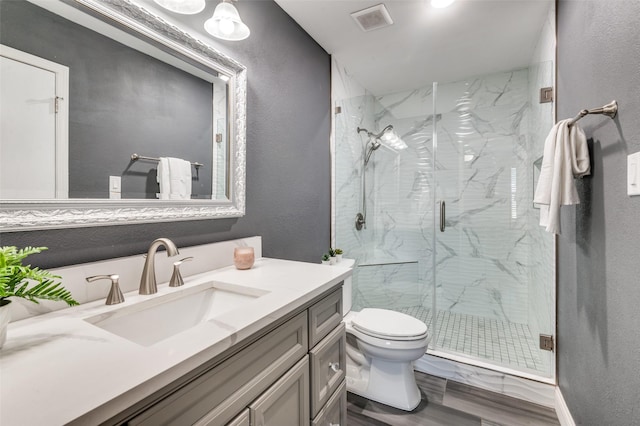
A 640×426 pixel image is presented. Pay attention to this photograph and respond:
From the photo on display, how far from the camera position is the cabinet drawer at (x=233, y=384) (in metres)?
0.57

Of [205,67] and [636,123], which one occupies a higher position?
[205,67]

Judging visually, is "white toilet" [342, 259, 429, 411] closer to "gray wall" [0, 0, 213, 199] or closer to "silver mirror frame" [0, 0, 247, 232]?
"silver mirror frame" [0, 0, 247, 232]

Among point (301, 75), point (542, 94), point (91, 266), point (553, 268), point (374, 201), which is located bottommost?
point (553, 268)

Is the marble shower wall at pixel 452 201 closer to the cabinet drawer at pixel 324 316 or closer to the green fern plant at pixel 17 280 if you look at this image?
the cabinet drawer at pixel 324 316

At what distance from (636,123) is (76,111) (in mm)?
1751

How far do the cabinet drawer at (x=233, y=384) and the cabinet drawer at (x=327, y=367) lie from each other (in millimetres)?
121

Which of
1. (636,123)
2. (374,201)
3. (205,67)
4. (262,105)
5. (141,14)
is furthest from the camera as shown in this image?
(374,201)

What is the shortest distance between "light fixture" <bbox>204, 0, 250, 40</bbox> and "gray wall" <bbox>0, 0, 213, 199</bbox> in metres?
0.23

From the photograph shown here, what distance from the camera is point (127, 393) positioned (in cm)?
47

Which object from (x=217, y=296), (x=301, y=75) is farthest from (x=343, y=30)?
(x=217, y=296)

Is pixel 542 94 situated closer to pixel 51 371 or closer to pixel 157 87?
pixel 157 87

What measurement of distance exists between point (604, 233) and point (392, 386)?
4.49 ft

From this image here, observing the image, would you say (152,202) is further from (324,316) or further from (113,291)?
(324,316)

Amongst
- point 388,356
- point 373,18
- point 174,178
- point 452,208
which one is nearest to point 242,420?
point 174,178
